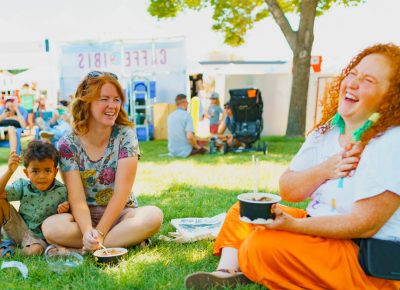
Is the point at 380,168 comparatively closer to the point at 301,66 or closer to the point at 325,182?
the point at 325,182

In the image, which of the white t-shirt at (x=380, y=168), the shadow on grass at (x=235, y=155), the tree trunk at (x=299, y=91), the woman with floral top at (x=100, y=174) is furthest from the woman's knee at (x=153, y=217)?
the tree trunk at (x=299, y=91)

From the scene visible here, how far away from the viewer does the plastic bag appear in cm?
300

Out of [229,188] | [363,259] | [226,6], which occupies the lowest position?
[229,188]

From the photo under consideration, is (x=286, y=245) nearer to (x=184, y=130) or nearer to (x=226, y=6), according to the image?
(x=184, y=130)

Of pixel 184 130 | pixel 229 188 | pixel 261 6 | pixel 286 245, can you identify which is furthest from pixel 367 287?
pixel 261 6

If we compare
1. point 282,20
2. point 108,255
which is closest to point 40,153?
point 108,255

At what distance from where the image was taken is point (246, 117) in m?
8.57

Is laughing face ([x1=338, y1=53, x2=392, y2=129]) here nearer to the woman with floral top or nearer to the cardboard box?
the woman with floral top

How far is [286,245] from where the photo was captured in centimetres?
189

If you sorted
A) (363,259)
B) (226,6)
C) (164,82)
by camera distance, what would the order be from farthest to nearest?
(226,6)
(164,82)
(363,259)

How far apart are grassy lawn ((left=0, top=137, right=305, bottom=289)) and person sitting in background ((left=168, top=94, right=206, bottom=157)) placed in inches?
12.9

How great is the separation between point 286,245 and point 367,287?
41cm

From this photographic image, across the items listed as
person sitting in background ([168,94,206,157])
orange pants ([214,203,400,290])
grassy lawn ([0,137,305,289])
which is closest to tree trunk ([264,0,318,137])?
grassy lawn ([0,137,305,289])

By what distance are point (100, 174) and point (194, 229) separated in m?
0.88
